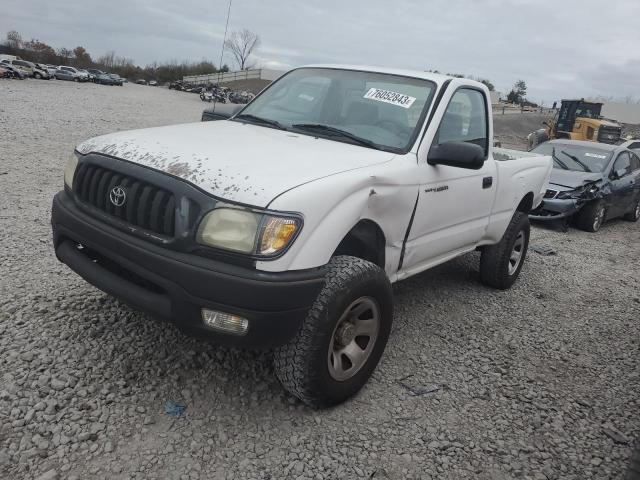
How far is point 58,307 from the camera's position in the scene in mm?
3631

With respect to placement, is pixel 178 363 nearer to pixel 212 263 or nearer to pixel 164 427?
pixel 164 427

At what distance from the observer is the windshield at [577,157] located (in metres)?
9.98

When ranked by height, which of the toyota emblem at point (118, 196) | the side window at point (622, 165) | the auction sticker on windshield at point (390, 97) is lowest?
the toyota emblem at point (118, 196)

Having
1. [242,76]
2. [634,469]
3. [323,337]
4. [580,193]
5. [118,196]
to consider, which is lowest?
[634,469]

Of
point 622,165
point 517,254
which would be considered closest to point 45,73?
point 622,165

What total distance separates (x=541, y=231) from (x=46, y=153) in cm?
892

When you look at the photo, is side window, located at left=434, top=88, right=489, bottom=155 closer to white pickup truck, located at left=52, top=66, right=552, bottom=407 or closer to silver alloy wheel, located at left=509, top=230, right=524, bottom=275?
white pickup truck, located at left=52, top=66, right=552, bottom=407

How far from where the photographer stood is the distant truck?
20402mm

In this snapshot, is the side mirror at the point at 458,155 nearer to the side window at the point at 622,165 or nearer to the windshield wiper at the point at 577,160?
the windshield wiper at the point at 577,160

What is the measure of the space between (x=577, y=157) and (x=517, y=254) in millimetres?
5956

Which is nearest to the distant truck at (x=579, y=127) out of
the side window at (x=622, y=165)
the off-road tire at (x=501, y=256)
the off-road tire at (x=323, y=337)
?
the side window at (x=622, y=165)

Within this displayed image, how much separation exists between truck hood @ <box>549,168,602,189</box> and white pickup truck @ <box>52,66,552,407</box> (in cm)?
610

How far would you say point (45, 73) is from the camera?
4309 cm

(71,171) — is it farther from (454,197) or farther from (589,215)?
(589,215)
